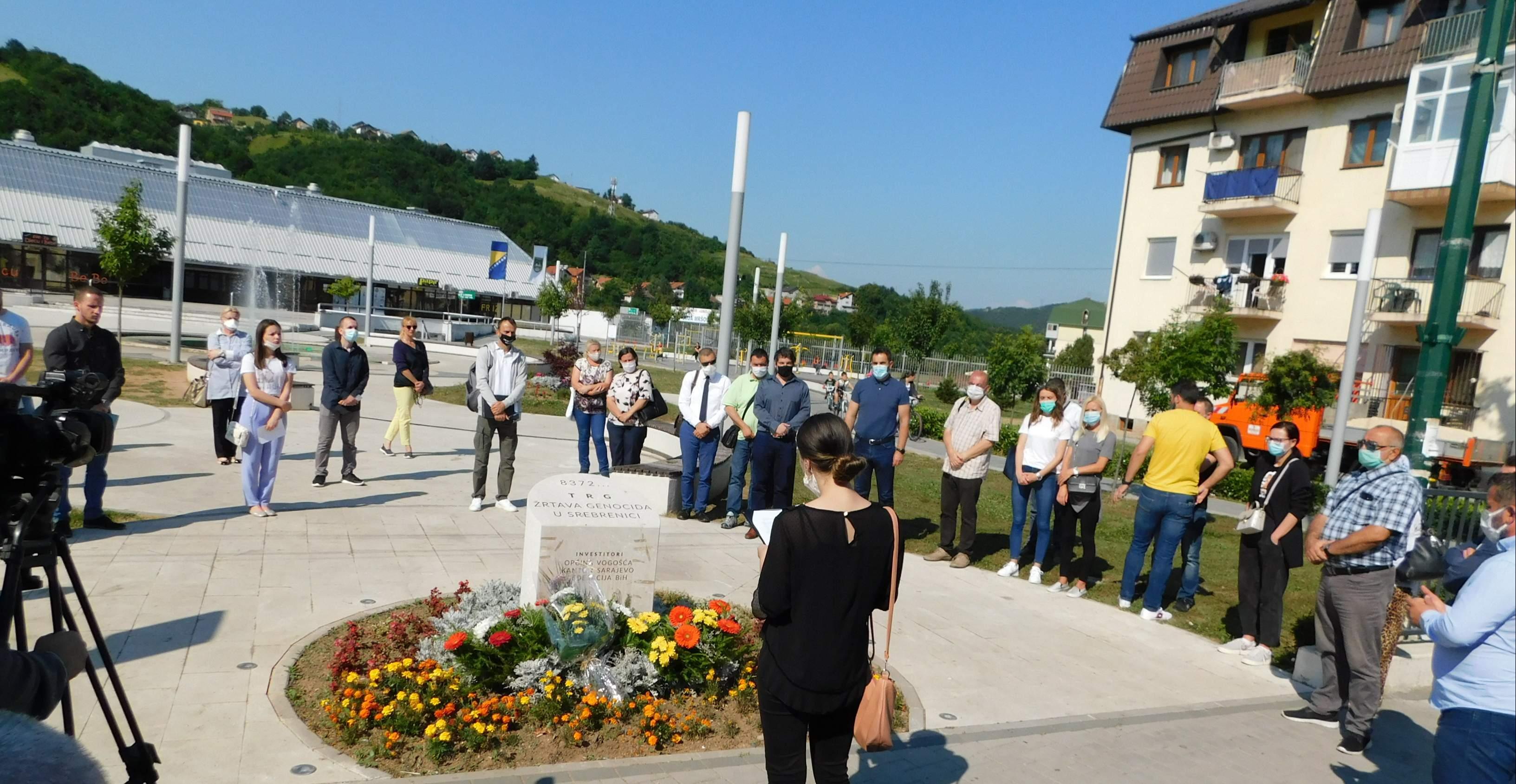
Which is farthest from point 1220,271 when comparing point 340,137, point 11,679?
point 340,137

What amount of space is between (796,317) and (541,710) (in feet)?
142

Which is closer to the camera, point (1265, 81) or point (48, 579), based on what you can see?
point (48, 579)

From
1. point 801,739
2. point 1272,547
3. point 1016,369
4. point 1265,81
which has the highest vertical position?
point 1265,81

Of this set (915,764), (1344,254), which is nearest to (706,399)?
(915,764)

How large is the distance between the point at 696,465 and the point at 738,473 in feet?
2.07

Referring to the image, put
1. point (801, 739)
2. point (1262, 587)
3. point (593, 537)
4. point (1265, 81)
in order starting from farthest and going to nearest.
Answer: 1. point (1265, 81)
2. point (1262, 587)
3. point (593, 537)
4. point (801, 739)

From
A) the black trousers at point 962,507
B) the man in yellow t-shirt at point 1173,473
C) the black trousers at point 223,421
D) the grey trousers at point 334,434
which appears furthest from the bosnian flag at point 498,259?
the man in yellow t-shirt at point 1173,473

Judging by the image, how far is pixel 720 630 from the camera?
5543 millimetres

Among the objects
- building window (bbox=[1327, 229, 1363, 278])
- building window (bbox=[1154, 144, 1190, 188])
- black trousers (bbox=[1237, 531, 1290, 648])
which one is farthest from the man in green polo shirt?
building window (bbox=[1154, 144, 1190, 188])

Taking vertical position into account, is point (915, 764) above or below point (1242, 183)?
below

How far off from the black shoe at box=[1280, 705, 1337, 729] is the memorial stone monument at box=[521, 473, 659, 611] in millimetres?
4248

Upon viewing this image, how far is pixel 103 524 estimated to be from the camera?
7.57m

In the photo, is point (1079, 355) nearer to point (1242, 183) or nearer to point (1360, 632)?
point (1242, 183)

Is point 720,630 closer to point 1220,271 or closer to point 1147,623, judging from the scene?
point 1147,623
